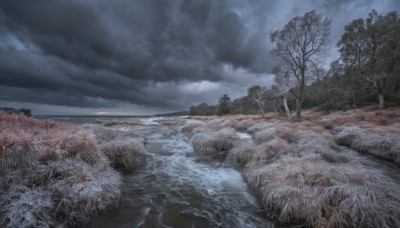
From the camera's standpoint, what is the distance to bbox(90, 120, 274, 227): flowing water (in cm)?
513

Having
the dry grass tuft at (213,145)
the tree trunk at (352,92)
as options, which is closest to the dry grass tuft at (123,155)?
the dry grass tuft at (213,145)

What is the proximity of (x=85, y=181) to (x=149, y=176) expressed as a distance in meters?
3.48

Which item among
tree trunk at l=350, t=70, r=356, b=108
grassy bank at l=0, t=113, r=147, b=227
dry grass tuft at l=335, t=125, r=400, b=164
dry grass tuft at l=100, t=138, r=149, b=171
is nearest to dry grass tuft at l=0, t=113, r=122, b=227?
grassy bank at l=0, t=113, r=147, b=227

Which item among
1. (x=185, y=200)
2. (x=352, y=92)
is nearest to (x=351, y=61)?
(x=352, y=92)

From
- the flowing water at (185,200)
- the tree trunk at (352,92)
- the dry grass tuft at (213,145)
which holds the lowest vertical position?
the flowing water at (185,200)

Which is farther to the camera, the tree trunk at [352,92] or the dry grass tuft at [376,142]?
the tree trunk at [352,92]

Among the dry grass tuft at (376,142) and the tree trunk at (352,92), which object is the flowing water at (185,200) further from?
the tree trunk at (352,92)

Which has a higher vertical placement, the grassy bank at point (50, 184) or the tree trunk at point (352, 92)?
the tree trunk at point (352, 92)

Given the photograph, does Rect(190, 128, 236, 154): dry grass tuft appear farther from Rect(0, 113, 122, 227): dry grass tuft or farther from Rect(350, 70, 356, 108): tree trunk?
Rect(350, 70, 356, 108): tree trunk

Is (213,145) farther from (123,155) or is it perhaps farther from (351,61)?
(351,61)

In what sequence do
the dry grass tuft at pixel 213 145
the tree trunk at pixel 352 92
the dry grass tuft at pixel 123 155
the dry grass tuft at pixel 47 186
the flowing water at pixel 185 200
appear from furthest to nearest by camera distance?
the tree trunk at pixel 352 92, the dry grass tuft at pixel 213 145, the dry grass tuft at pixel 123 155, the flowing water at pixel 185 200, the dry grass tuft at pixel 47 186

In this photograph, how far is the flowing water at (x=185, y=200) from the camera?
5.13 meters

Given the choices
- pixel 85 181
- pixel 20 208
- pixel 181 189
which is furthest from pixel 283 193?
pixel 20 208

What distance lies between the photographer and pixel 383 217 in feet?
14.0
